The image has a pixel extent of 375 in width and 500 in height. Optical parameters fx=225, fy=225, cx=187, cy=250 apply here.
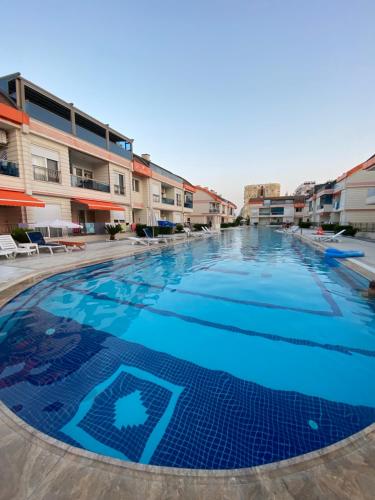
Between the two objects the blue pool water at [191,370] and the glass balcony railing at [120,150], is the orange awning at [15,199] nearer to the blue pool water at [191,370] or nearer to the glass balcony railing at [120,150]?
the blue pool water at [191,370]

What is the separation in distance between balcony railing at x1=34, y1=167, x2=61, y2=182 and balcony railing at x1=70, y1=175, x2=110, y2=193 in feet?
4.39

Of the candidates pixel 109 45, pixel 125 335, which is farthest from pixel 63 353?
pixel 109 45

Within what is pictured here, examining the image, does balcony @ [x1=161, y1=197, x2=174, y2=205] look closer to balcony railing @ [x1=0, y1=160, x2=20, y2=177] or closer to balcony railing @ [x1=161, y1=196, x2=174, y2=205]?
balcony railing @ [x1=161, y1=196, x2=174, y2=205]

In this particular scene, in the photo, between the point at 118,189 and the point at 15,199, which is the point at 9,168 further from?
the point at 118,189

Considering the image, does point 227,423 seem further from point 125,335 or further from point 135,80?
point 135,80

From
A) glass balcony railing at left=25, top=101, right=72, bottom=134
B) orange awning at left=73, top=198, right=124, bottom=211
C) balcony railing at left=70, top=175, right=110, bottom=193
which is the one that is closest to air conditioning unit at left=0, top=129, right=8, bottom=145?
glass balcony railing at left=25, top=101, right=72, bottom=134

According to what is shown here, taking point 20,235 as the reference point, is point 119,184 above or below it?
above

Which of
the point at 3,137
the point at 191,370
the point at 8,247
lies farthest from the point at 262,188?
the point at 191,370

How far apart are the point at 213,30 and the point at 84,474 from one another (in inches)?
761

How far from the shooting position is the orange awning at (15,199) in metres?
11.9

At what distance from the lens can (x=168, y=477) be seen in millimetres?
1741

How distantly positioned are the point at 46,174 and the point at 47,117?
385 centimetres

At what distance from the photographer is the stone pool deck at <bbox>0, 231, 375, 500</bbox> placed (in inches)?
62.5

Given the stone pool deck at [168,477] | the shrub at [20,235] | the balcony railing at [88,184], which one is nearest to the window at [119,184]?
the balcony railing at [88,184]
